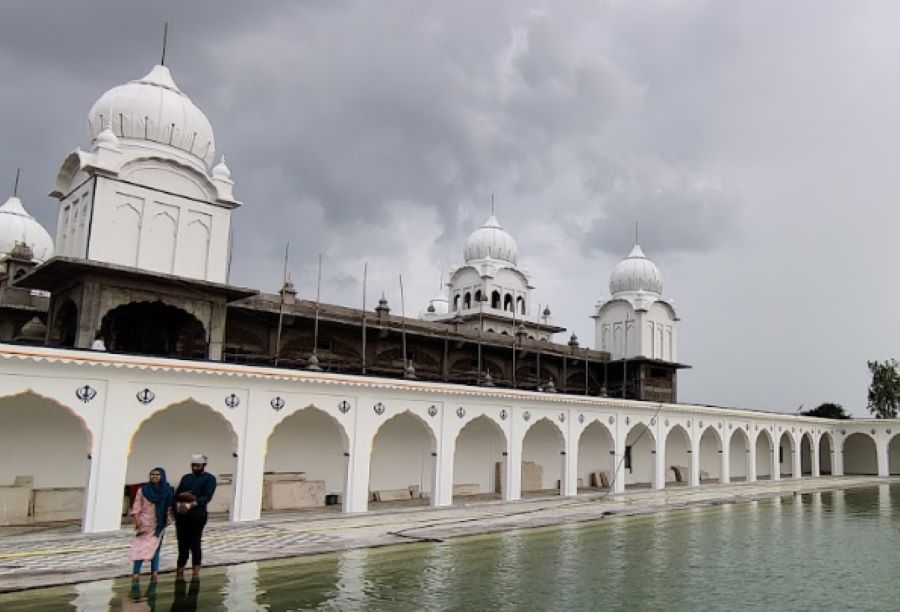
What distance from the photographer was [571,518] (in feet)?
54.5

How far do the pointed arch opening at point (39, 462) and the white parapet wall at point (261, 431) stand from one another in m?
0.02

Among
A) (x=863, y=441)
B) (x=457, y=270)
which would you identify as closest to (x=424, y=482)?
(x=457, y=270)

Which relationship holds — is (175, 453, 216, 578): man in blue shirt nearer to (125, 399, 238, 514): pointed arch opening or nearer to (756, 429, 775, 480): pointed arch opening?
(125, 399, 238, 514): pointed arch opening

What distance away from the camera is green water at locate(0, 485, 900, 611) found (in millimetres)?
8383

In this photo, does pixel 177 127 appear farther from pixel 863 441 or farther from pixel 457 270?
pixel 863 441

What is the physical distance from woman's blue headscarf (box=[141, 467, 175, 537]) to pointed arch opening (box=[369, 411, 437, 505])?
37.3 ft

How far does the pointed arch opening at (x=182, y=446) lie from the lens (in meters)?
16.2

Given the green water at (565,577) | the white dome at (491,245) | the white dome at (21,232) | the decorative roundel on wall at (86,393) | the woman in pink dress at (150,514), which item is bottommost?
the green water at (565,577)

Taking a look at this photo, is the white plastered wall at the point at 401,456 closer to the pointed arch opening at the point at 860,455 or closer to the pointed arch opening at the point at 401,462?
the pointed arch opening at the point at 401,462

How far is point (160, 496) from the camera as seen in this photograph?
8.81m

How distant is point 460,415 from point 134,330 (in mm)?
8285

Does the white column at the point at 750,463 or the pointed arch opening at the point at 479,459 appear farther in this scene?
the white column at the point at 750,463

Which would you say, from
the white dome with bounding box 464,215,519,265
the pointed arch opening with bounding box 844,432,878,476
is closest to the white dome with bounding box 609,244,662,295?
the white dome with bounding box 464,215,519,265

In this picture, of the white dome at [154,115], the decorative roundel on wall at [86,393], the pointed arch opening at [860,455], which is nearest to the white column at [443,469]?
the decorative roundel on wall at [86,393]
